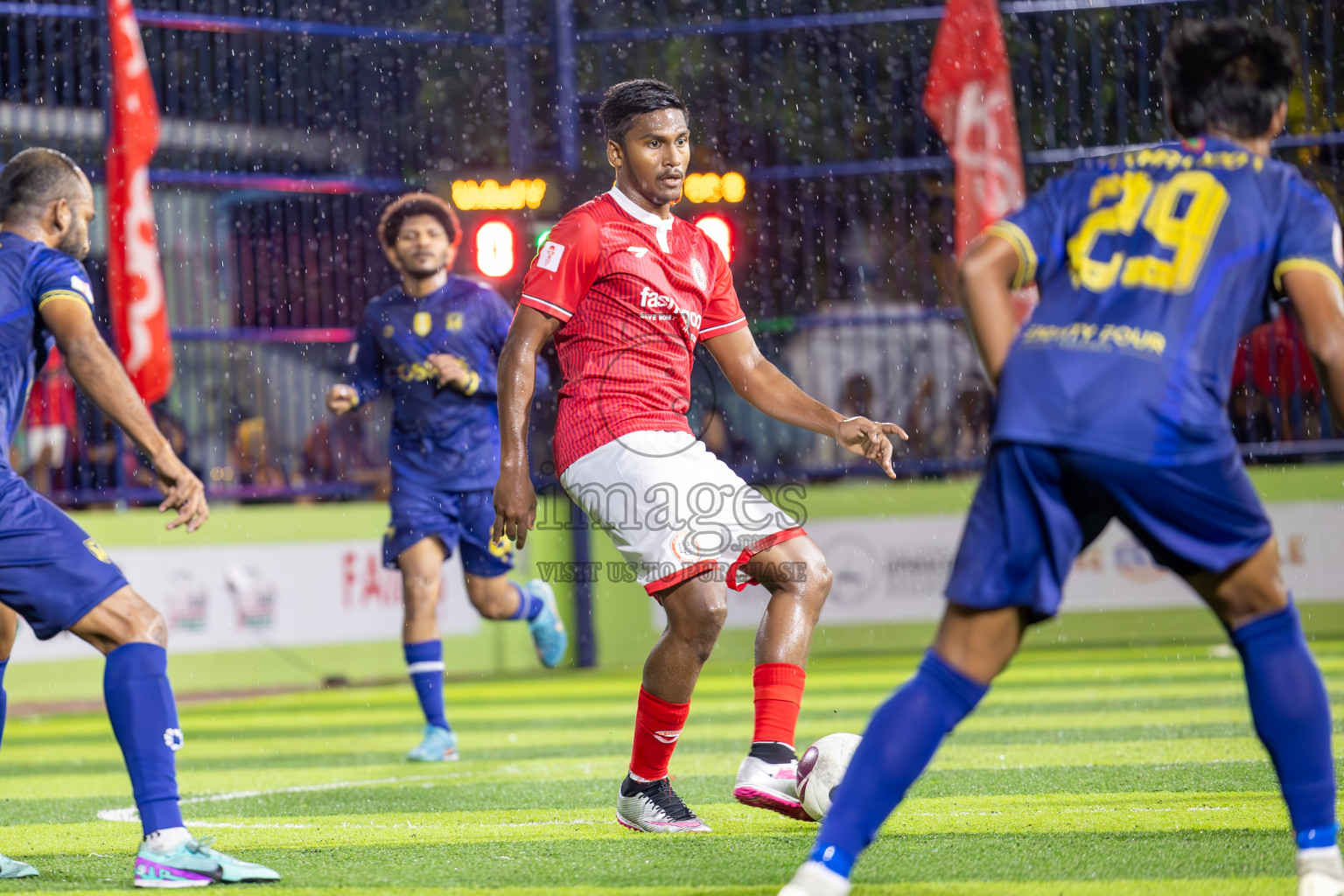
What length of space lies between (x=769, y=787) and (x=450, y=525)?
3534 millimetres

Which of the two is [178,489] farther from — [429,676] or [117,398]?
[429,676]

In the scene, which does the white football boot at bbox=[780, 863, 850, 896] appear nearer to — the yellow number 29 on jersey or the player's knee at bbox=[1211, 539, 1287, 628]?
the player's knee at bbox=[1211, 539, 1287, 628]

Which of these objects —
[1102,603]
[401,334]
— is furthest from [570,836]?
[1102,603]

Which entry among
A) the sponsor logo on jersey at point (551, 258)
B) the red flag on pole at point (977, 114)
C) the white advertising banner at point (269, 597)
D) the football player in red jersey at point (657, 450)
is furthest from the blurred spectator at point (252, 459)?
the sponsor logo on jersey at point (551, 258)

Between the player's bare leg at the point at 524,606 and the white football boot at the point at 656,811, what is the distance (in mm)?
3040

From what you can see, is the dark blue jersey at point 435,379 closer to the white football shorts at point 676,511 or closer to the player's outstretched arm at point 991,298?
the white football shorts at point 676,511

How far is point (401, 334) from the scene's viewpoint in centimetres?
784

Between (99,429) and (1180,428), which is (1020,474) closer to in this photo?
(1180,428)

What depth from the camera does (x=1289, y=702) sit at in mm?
3316

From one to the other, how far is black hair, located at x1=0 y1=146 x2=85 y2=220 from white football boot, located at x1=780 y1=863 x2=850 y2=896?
8.93ft

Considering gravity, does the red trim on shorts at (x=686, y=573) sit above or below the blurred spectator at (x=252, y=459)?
above

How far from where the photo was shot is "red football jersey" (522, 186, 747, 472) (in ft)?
15.5

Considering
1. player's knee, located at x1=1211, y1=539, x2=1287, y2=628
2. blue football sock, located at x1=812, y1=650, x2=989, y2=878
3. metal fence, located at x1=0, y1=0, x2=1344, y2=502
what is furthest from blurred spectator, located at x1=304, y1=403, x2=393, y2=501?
player's knee, located at x1=1211, y1=539, x2=1287, y2=628

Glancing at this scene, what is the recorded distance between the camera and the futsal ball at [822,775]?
14.7 feet
